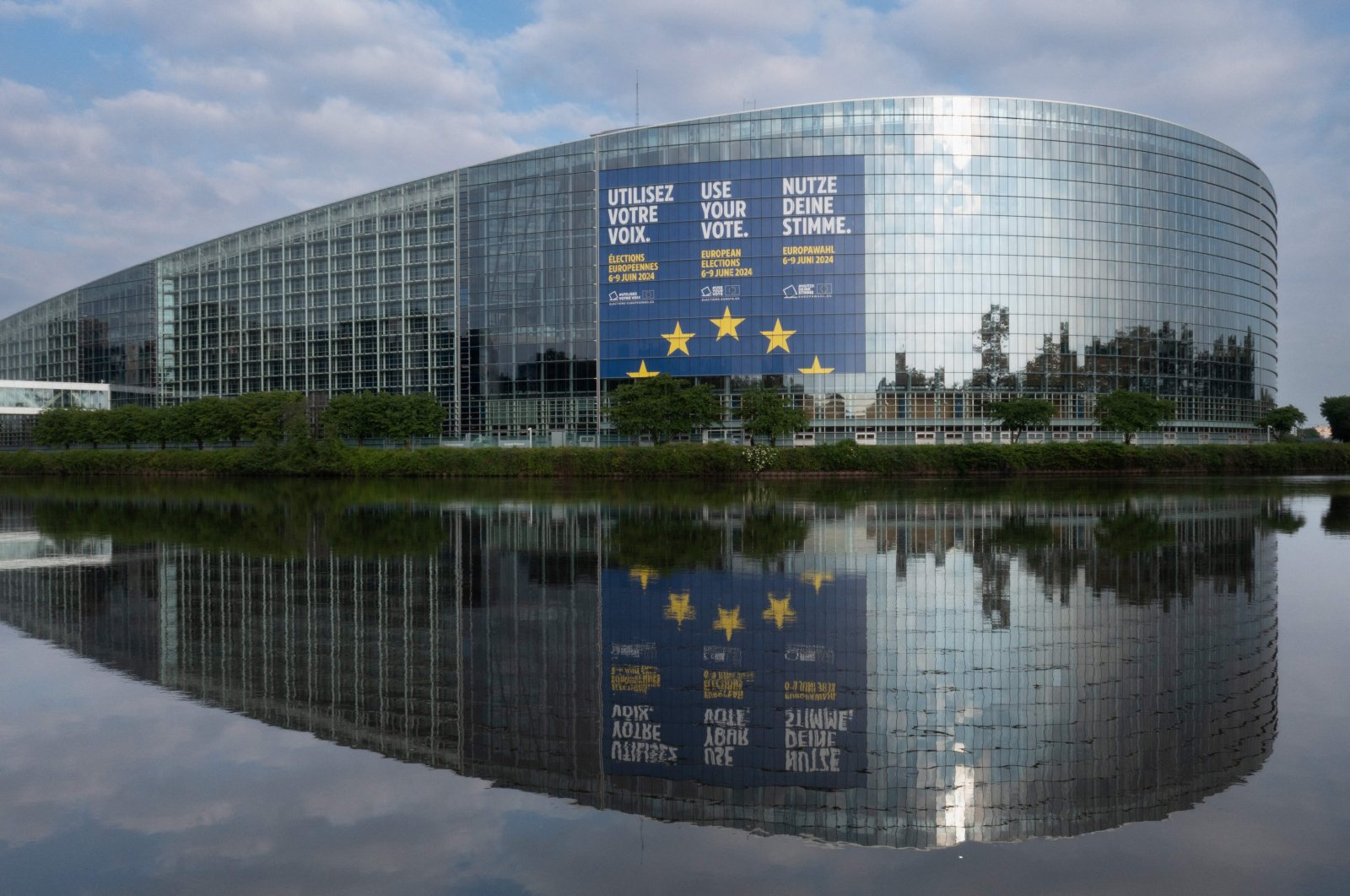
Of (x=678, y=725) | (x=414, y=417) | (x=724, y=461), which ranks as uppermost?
(x=414, y=417)

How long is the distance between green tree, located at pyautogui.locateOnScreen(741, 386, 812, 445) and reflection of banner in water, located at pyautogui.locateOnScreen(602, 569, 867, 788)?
63.3 metres

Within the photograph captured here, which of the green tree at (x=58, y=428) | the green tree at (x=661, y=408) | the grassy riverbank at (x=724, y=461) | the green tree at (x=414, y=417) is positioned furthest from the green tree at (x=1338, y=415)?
the green tree at (x=58, y=428)

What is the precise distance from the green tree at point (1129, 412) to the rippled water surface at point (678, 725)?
70884 millimetres

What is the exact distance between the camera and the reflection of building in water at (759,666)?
31.8 ft

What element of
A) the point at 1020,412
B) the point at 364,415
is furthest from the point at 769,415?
the point at 364,415

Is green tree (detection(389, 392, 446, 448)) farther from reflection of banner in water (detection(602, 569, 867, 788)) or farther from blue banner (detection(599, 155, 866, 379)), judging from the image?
reflection of banner in water (detection(602, 569, 867, 788))

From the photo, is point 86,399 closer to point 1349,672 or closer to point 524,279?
point 524,279

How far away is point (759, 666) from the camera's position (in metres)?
13.7

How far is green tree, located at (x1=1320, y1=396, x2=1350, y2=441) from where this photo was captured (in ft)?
397

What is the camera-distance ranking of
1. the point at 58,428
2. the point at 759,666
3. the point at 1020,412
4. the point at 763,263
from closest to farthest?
the point at 759,666
the point at 1020,412
the point at 763,263
the point at 58,428

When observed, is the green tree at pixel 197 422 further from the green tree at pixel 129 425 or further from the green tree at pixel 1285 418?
the green tree at pixel 1285 418

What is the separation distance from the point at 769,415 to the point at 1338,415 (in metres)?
89.1

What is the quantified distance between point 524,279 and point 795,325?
2890cm

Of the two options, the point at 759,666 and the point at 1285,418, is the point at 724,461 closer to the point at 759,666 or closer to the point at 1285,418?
the point at 759,666
